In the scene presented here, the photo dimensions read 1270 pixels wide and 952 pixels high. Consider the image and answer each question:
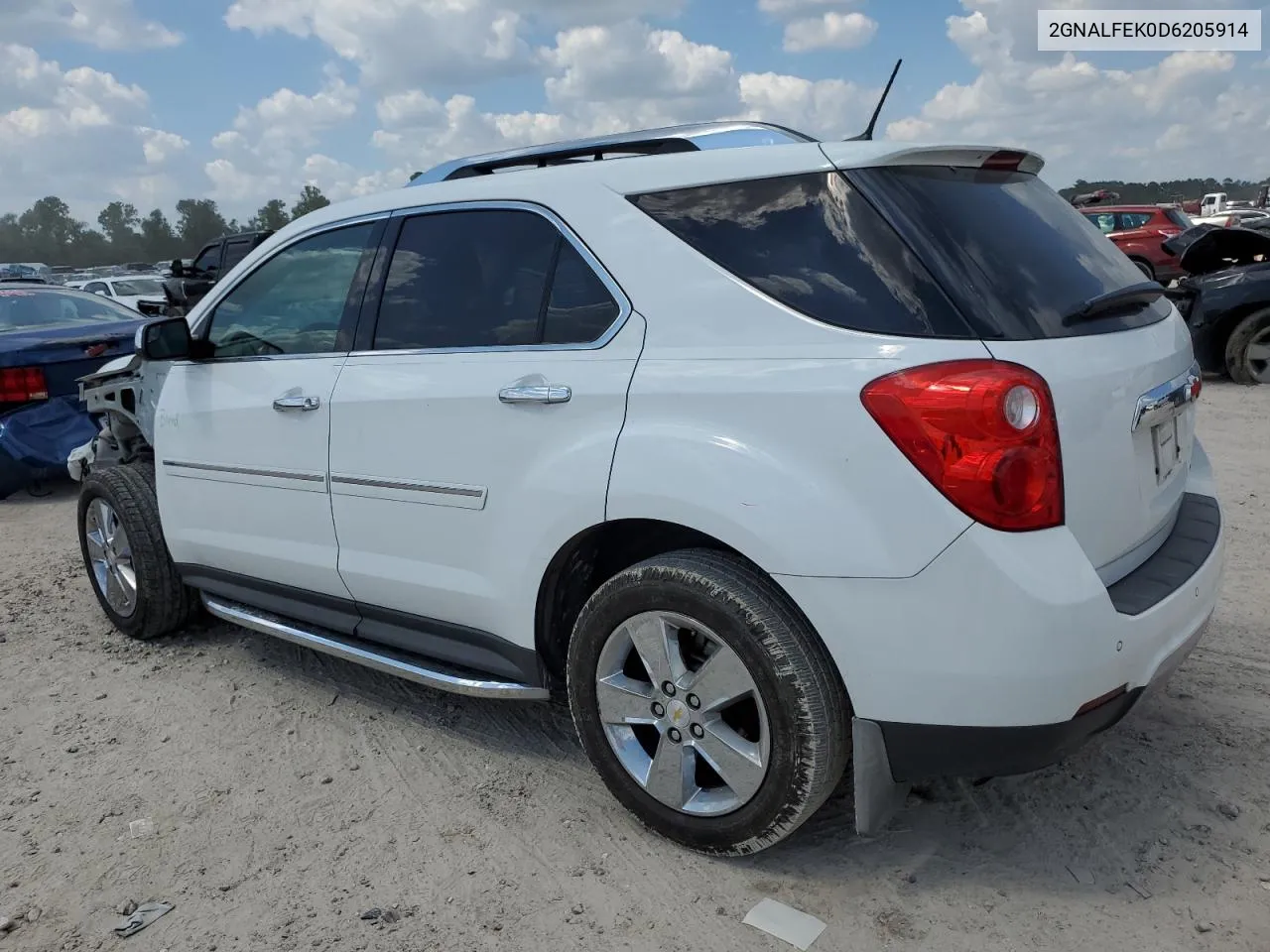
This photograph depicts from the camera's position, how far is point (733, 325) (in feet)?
8.11

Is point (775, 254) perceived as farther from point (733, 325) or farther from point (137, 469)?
point (137, 469)

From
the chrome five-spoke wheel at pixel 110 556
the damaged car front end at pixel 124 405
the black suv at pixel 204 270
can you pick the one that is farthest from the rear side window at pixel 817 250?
the black suv at pixel 204 270

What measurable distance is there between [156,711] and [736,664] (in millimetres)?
2491

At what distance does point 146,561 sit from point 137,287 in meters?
16.9

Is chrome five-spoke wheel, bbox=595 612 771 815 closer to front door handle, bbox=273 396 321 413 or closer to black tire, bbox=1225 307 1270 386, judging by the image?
front door handle, bbox=273 396 321 413

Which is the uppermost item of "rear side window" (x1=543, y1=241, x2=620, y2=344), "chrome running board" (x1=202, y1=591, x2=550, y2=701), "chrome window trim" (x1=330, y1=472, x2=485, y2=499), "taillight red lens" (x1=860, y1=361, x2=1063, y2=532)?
"rear side window" (x1=543, y1=241, x2=620, y2=344)

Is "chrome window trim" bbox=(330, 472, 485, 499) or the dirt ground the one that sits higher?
"chrome window trim" bbox=(330, 472, 485, 499)

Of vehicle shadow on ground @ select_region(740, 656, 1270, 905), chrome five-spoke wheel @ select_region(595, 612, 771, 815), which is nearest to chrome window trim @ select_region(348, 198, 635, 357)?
chrome five-spoke wheel @ select_region(595, 612, 771, 815)

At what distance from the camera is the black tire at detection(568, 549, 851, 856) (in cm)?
235

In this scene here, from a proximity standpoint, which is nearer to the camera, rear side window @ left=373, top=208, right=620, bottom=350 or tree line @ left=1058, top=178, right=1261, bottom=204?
rear side window @ left=373, top=208, right=620, bottom=350

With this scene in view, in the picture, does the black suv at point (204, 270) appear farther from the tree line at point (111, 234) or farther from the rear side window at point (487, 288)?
the tree line at point (111, 234)

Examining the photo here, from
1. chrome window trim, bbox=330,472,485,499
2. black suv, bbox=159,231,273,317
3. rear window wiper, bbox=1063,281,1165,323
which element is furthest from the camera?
black suv, bbox=159,231,273,317

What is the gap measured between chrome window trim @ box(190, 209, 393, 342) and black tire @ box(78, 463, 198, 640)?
0.86 m

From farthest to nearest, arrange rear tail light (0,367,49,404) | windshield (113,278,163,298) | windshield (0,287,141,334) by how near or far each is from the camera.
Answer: windshield (113,278,163,298), windshield (0,287,141,334), rear tail light (0,367,49,404)
